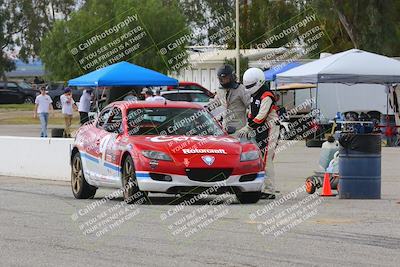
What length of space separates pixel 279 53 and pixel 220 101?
37924 millimetres

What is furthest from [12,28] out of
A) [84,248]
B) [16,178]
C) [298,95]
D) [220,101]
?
[84,248]

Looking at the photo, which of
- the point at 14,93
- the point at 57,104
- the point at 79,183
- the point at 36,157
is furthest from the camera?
the point at 14,93

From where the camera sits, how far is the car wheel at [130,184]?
43.7ft

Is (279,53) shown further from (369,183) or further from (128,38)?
(369,183)

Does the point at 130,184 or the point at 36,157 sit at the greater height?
the point at 130,184

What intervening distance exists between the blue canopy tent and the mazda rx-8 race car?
1313 cm

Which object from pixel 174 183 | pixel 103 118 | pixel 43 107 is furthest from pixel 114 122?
pixel 43 107

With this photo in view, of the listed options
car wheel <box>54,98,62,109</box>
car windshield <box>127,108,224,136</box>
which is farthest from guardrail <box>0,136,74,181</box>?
car wheel <box>54,98,62,109</box>

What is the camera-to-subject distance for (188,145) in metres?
13.3

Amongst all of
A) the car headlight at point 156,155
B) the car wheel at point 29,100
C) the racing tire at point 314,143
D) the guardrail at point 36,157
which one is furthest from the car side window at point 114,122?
the car wheel at point 29,100

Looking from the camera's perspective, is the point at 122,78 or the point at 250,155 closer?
the point at 250,155

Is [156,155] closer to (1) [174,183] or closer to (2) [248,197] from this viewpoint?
(1) [174,183]

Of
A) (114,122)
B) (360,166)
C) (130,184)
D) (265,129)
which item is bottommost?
(130,184)

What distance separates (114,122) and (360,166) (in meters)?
3.50
